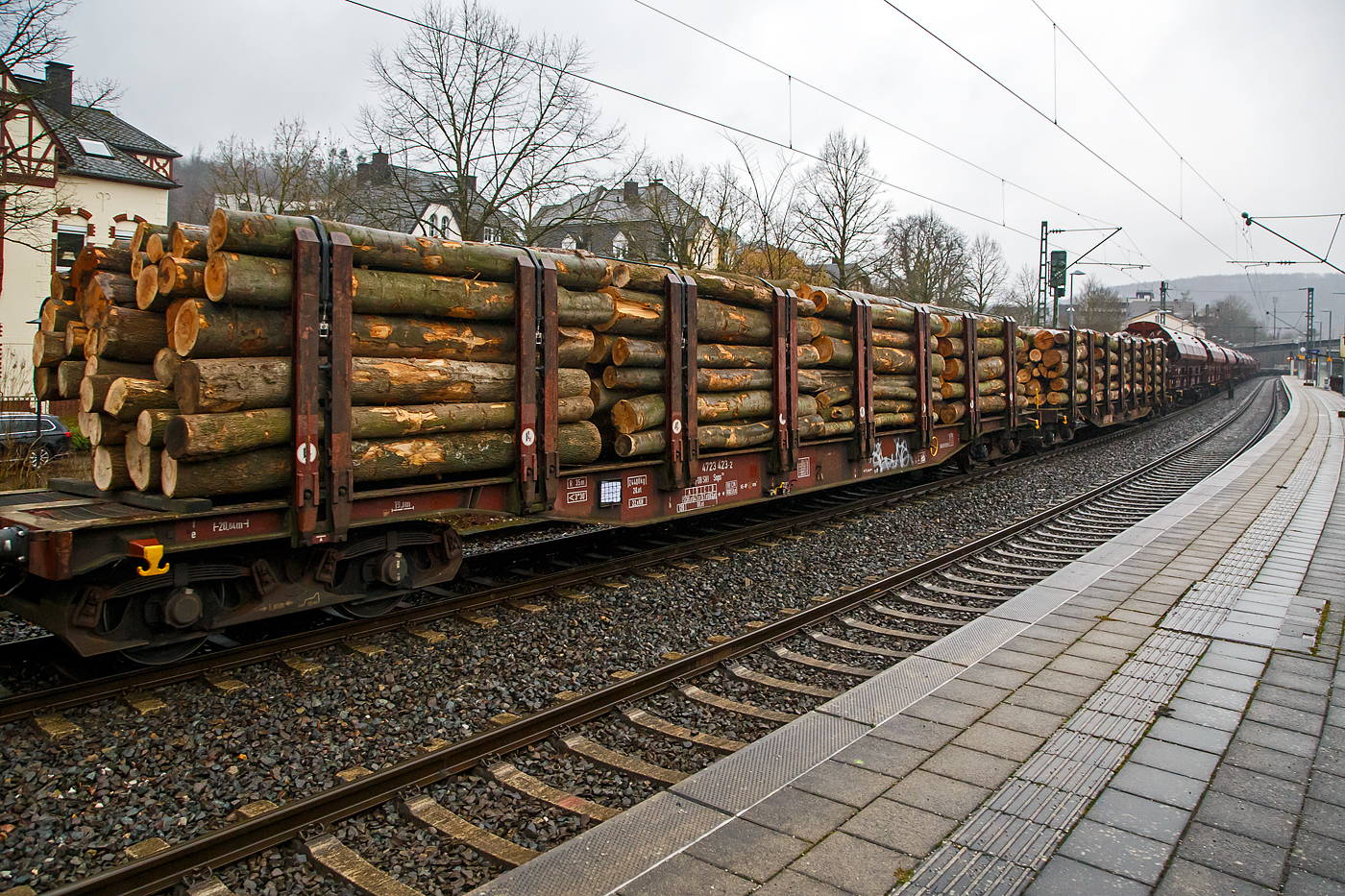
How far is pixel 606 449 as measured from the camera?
8.17 meters

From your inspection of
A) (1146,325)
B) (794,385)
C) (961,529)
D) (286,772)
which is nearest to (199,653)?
(286,772)

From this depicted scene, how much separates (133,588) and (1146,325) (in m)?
37.6

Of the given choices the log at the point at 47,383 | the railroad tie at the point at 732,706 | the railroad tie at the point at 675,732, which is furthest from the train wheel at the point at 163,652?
the railroad tie at the point at 732,706

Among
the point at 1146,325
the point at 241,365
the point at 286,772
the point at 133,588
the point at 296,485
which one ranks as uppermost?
the point at 1146,325

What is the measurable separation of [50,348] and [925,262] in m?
39.3

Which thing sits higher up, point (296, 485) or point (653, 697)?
point (296, 485)

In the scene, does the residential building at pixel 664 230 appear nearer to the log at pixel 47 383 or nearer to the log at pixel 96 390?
the log at pixel 47 383

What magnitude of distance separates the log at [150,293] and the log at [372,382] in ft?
2.02

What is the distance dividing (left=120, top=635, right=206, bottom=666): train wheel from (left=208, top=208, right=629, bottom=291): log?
2.61 metres

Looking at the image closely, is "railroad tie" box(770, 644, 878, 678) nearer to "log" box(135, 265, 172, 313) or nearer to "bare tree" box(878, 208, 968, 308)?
"log" box(135, 265, 172, 313)

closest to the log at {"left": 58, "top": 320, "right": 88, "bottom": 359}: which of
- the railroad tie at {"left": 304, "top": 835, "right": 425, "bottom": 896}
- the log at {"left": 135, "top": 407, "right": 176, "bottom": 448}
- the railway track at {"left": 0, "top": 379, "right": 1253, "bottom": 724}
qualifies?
the log at {"left": 135, "top": 407, "right": 176, "bottom": 448}

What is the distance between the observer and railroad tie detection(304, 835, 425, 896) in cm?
325

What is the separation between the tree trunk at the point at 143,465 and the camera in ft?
17.3

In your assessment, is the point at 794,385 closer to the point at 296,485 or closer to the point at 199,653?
the point at 296,485
